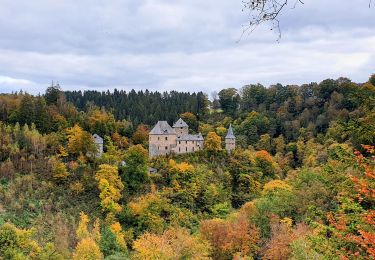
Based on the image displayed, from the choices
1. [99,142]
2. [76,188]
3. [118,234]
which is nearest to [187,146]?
[99,142]

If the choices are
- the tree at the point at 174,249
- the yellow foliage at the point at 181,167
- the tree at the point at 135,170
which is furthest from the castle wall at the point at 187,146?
the tree at the point at 174,249

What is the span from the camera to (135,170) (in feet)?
132

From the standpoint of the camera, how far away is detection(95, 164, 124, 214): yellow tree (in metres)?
35.7

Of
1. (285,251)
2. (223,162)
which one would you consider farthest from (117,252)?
(223,162)

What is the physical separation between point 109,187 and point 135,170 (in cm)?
408

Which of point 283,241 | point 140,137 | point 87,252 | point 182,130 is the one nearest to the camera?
point 283,241

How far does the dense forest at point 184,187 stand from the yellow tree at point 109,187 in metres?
0.09

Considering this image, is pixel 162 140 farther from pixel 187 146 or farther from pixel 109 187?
pixel 109 187

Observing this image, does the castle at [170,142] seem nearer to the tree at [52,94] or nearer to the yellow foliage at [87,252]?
the tree at [52,94]

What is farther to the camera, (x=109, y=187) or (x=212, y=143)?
(x=212, y=143)

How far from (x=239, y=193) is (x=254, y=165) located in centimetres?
582

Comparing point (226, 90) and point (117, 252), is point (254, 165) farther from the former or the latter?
point (226, 90)

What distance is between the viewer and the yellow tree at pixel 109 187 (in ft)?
117

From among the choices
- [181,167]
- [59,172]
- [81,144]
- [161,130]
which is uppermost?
[161,130]
